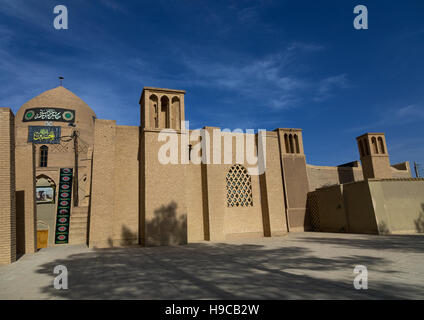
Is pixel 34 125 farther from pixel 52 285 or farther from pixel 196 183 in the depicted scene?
pixel 52 285

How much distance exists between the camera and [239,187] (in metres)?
11.2

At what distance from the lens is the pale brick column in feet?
19.7

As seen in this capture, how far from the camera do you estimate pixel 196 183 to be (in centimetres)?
1049

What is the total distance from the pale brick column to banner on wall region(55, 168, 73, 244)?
662 centimetres

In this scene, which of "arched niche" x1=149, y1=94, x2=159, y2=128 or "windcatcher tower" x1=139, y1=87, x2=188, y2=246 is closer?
"windcatcher tower" x1=139, y1=87, x2=188, y2=246

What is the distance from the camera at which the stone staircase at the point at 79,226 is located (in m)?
11.1

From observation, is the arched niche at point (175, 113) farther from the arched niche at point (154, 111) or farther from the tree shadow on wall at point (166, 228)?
the tree shadow on wall at point (166, 228)

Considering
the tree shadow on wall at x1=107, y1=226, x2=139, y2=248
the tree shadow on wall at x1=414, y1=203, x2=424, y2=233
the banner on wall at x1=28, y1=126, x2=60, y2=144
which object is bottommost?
the tree shadow on wall at x1=414, y1=203, x2=424, y2=233

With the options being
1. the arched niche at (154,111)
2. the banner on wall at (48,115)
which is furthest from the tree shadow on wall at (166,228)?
the banner on wall at (48,115)

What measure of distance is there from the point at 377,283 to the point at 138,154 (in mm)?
8192

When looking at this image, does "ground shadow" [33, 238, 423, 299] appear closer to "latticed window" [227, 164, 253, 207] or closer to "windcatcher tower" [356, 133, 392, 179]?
"latticed window" [227, 164, 253, 207]

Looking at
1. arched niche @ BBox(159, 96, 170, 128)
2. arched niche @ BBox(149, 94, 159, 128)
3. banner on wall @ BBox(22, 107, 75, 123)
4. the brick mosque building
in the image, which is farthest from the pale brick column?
banner on wall @ BBox(22, 107, 75, 123)

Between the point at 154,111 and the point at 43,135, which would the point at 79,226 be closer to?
the point at 154,111

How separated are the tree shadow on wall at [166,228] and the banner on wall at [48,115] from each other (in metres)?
21.1
